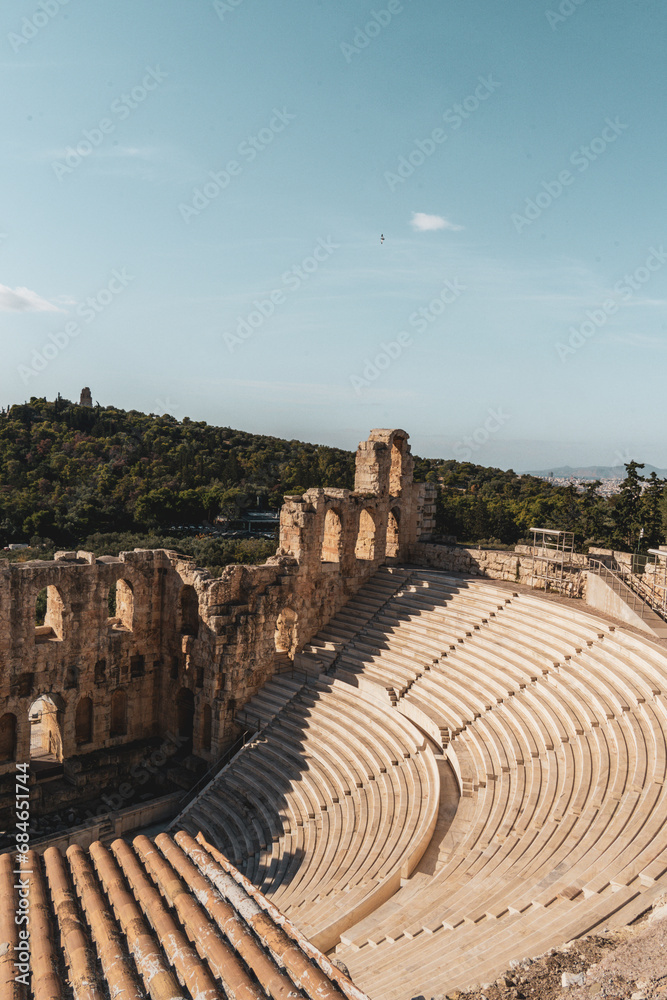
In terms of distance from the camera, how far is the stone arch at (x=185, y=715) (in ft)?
69.3

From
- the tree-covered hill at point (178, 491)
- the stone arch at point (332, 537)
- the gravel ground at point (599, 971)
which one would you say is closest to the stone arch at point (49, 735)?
the stone arch at point (332, 537)

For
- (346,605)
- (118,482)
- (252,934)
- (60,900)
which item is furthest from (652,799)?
(118,482)

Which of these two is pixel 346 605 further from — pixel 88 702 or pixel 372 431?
pixel 88 702

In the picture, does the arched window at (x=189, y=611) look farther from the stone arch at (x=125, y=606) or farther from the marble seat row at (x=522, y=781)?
the marble seat row at (x=522, y=781)

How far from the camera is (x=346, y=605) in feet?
74.6

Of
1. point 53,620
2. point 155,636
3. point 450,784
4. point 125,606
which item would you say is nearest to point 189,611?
point 155,636

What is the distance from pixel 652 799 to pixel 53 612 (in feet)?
52.3

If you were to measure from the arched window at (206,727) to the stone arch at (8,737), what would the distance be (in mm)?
5137

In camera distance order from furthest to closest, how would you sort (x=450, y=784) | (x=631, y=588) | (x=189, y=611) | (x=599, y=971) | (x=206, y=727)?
1. (x=189, y=611)
2. (x=206, y=727)
3. (x=631, y=588)
4. (x=450, y=784)
5. (x=599, y=971)

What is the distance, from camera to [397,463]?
25250 mm

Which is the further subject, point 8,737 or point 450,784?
point 8,737

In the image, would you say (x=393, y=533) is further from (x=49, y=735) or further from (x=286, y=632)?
(x=49, y=735)

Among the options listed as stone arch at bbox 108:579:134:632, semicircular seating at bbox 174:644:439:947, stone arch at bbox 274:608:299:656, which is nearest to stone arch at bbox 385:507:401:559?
stone arch at bbox 274:608:299:656

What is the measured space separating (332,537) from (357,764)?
340 inches
